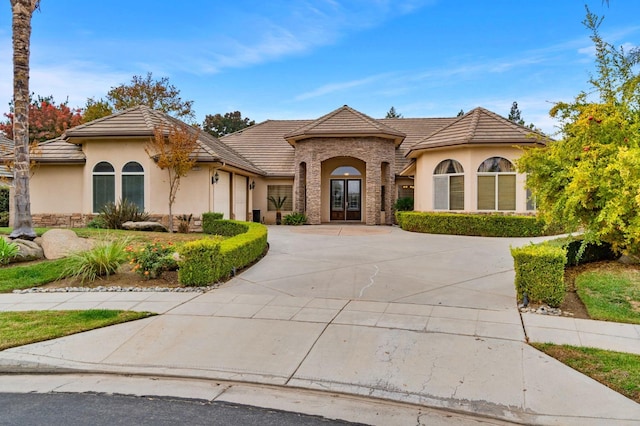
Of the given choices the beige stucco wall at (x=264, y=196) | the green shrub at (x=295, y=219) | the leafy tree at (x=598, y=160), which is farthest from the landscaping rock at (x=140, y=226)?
the leafy tree at (x=598, y=160)

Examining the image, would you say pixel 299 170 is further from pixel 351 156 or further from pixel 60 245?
pixel 60 245

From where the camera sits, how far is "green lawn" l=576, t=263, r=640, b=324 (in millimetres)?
5566

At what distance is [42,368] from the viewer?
A: 406 centimetres

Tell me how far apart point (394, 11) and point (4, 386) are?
49.2 feet

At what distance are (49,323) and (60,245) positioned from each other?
5.09 m

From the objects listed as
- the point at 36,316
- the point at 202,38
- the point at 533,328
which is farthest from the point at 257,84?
the point at 533,328

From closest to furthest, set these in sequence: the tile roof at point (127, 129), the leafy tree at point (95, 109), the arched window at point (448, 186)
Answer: the tile roof at point (127, 129), the arched window at point (448, 186), the leafy tree at point (95, 109)

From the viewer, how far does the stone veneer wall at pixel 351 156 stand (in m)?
21.5

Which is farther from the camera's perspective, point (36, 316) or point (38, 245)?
point (38, 245)

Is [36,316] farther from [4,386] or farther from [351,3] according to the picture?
[351,3]

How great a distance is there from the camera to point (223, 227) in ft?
48.8

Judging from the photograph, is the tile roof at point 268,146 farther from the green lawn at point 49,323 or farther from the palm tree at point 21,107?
the green lawn at point 49,323

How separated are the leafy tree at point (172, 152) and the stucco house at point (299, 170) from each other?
39 centimetres

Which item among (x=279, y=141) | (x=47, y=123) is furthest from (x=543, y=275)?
(x=47, y=123)
